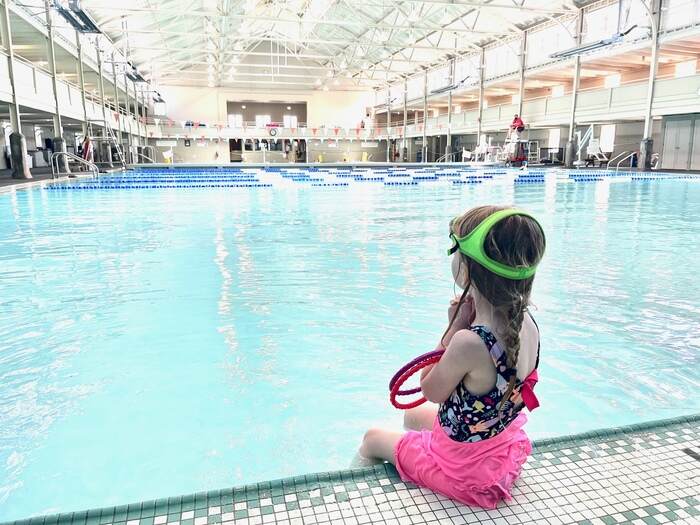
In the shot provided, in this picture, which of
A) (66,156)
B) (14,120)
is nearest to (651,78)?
(66,156)

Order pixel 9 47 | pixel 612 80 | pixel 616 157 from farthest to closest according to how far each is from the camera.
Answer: pixel 612 80 < pixel 616 157 < pixel 9 47

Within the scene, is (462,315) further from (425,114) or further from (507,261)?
(425,114)

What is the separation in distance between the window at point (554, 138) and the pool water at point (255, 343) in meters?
24.7

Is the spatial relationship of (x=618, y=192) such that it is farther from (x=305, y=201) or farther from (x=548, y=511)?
(x=548, y=511)

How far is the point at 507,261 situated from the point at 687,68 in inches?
1097

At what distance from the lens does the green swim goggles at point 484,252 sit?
1.32 metres

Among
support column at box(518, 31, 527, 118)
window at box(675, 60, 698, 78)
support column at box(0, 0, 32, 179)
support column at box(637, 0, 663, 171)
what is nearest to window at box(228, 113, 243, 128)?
support column at box(518, 31, 527, 118)

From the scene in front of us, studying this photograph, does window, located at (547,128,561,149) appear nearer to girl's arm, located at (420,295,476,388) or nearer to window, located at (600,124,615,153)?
window, located at (600,124,615,153)

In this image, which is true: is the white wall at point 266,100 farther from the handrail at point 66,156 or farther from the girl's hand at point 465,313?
the girl's hand at point 465,313

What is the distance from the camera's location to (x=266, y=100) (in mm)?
45062

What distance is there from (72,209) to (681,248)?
378 inches

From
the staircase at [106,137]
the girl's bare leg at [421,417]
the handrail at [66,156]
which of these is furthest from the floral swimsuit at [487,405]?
the staircase at [106,137]

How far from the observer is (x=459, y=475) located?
153 cm

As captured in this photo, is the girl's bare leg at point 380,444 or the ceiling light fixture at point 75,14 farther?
the ceiling light fixture at point 75,14
